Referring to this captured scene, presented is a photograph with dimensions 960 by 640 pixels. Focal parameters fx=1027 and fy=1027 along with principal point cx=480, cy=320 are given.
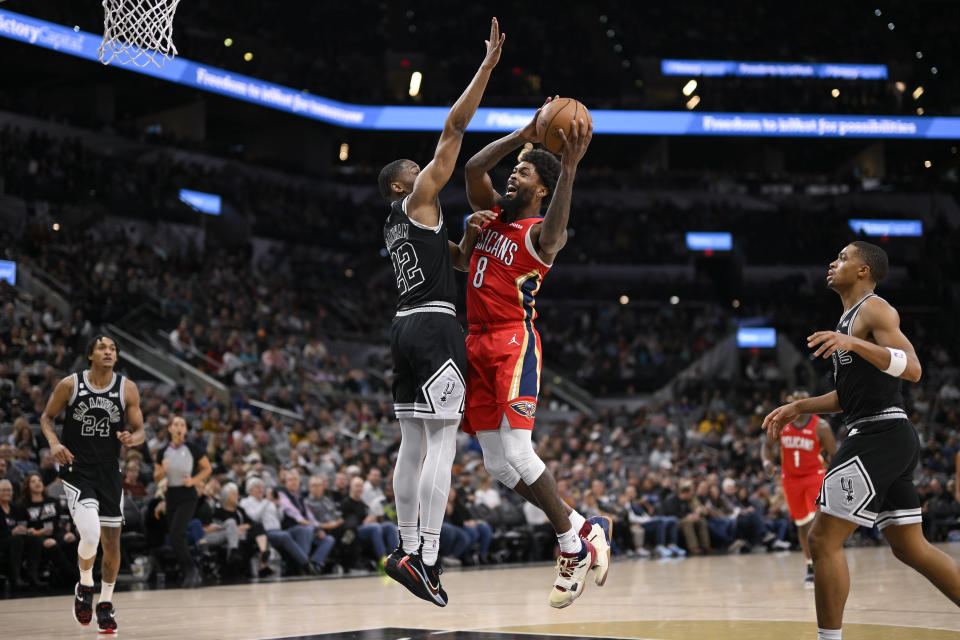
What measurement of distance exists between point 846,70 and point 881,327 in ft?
104

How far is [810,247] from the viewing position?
102ft

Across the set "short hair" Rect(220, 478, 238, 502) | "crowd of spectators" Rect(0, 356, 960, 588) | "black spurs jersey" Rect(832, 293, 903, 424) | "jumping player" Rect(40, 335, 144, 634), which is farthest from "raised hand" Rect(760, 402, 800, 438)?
"short hair" Rect(220, 478, 238, 502)

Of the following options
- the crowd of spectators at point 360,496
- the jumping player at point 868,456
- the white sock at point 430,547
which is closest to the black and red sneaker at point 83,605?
the crowd of spectators at point 360,496

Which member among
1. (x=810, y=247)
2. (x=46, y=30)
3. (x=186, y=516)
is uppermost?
(x=46, y=30)

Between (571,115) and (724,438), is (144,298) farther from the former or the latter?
(571,115)

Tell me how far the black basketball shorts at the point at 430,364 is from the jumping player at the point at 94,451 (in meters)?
3.03

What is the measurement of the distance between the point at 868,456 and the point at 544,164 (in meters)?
2.42

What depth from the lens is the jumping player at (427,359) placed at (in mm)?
5508

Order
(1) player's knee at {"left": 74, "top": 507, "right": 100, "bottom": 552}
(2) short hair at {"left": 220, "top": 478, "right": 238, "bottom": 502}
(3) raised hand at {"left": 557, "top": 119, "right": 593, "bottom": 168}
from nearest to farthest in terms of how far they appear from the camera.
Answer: (3) raised hand at {"left": 557, "top": 119, "right": 593, "bottom": 168} < (1) player's knee at {"left": 74, "top": 507, "right": 100, "bottom": 552} < (2) short hair at {"left": 220, "top": 478, "right": 238, "bottom": 502}

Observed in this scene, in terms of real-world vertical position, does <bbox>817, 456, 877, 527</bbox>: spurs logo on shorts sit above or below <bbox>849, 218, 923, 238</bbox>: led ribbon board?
below

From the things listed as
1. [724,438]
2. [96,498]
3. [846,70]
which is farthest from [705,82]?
[96,498]

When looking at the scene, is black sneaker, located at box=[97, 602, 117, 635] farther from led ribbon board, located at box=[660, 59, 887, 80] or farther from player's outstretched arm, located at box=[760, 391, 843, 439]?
led ribbon board, located at box=[660, 59, 887, 80]

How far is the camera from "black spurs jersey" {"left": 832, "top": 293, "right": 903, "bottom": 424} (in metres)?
5.57

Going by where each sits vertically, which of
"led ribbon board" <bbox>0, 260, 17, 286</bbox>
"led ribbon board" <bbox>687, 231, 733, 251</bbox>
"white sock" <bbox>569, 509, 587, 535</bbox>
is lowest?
"white sock" <bbox>569, 509, 587, 535</bbox>
